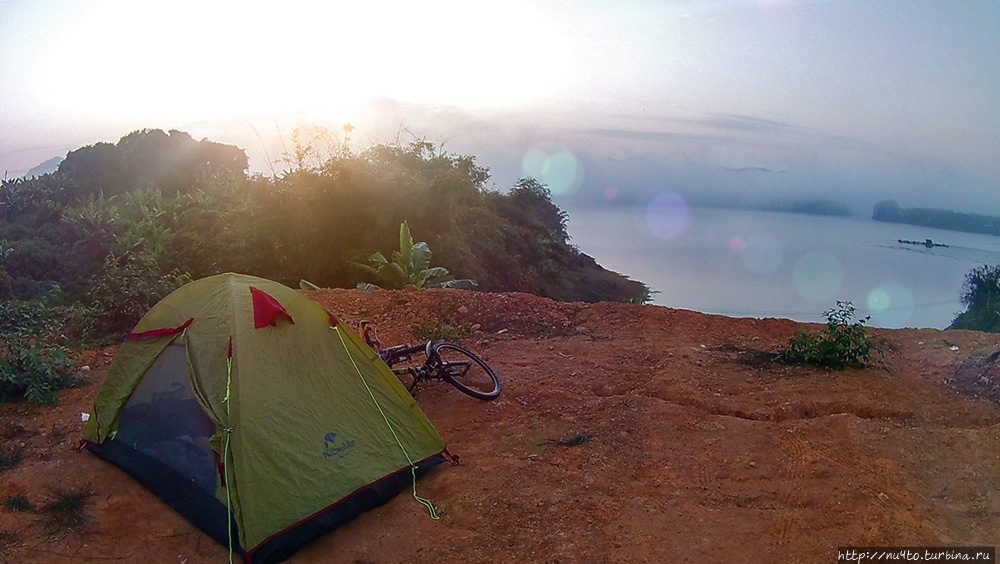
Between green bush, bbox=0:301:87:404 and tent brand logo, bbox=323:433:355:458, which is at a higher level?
tent brand logo, bbox=323:433:355:458

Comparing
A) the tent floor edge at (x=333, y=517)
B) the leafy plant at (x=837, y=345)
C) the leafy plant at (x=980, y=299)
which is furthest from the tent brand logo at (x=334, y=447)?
the leafy plant at (x=980, y=299)

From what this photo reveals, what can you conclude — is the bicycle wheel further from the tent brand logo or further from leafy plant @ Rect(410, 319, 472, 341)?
the tent brand logo

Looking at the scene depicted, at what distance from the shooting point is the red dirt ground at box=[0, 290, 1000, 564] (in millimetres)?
3600

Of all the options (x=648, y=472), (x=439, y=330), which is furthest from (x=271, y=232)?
(x=648, y=472)

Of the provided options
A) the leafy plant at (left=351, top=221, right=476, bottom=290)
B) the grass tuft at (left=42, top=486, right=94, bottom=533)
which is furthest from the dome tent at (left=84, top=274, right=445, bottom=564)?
the leafy plant at (left=351, top=221, right=476, bottom=290)

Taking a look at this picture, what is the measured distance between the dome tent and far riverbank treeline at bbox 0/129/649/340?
410 centimetres

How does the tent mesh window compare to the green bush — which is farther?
the green bush

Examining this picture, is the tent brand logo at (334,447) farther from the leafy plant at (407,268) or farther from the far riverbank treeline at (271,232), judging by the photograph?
the leafy plant at (407,268)

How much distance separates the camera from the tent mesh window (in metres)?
4.14

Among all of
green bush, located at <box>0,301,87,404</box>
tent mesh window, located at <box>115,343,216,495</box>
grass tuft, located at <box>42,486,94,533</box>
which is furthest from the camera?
green bush, located at <box>0,301,87,404</box>

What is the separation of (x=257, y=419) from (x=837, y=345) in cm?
538

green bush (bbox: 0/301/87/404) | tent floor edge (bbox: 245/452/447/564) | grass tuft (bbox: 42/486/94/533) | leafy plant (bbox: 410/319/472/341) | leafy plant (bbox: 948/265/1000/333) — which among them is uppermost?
leafy plant (bbox: 948/265/1000/333)

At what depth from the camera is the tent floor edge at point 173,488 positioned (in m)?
3.83

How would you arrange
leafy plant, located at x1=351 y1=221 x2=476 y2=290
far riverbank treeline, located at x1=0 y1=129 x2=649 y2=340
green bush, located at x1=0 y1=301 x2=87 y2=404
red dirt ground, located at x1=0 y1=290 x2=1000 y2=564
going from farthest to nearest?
leafy plant, located at x1=351 y1=221 x2=476 y2=290
far riverbank treeline, located at x1=0 y1=129 x2=649 y2=340
green bush, located at x1=0 y1=301 x2=87 y2=404
red dirt ground, located at x1=0 y1=290 x2=1000 y2=564
